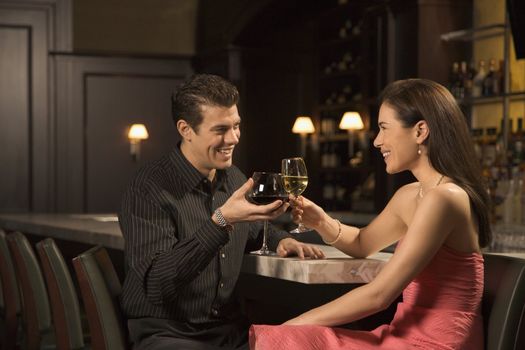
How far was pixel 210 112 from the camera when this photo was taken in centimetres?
269

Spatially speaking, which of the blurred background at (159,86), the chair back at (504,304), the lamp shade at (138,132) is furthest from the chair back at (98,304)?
the lamp shade at (138,132)

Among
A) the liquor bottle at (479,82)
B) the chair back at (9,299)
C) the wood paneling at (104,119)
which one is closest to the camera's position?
the chair back at (9,299)

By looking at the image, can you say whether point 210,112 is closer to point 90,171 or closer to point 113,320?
point 113,320

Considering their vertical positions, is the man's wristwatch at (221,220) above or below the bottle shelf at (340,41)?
below

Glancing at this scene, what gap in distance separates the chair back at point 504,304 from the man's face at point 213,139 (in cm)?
86

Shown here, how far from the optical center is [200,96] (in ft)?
8.83

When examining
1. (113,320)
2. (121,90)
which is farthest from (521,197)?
(121,90)

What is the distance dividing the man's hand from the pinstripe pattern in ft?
0.38

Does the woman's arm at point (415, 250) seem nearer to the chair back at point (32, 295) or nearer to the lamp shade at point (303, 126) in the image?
the chair back at point (32, 295)

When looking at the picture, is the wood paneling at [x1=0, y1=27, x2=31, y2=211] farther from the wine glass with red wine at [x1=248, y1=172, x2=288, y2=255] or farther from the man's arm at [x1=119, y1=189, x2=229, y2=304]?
the wine glass with red wine at [x1=248, y1=172, x2=288, y2=255]

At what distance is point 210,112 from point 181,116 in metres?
0.10

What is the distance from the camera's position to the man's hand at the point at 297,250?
102 inches

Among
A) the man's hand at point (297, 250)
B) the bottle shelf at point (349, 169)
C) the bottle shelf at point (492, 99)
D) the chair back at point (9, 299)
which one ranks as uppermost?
the bottle shelf at point (492, 99)

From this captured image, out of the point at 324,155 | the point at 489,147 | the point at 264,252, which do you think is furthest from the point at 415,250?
the point at 324,155
